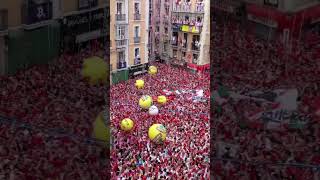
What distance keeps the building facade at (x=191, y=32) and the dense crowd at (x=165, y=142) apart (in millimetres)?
1492

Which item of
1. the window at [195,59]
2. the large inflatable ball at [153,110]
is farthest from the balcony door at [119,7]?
the large inflatable ball at [153,110]

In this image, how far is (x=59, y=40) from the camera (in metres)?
7.68

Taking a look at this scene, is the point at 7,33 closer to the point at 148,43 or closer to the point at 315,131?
the point at 315,131

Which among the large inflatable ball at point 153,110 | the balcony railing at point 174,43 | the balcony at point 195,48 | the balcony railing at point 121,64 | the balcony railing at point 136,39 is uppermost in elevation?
the balcony railing at point 136,39

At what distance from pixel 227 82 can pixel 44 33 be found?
335 cm

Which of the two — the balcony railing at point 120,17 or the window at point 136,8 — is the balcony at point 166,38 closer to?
the window at point 136,8

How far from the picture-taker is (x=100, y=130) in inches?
246

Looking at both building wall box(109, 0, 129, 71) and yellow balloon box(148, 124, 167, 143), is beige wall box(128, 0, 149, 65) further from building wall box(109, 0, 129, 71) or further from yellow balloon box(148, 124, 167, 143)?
yellow balloon box(148, 124, 167, 143)

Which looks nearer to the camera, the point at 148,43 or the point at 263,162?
the point at 263,162

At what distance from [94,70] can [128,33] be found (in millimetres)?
4542

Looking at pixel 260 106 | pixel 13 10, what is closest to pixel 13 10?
pixel 13 10

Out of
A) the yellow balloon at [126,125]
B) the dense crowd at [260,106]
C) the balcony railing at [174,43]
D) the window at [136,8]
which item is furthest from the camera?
the balcony railing at [174,43]

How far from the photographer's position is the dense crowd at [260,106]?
16.3 feet

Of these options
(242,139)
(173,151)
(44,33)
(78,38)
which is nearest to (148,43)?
(78,38)
